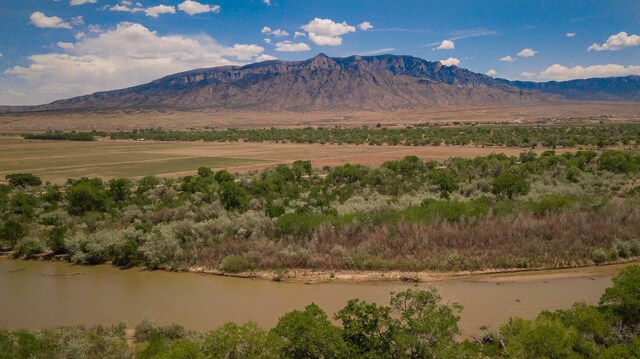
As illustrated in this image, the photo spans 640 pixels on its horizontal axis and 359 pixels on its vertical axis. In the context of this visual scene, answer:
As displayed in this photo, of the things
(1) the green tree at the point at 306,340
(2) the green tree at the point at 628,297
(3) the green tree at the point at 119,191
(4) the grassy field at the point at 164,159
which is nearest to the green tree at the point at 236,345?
(1) the green tree at the point at 306,340

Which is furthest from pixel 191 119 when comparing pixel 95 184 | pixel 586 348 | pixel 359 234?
pixel 586 348

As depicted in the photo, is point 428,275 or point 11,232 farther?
point 11,232

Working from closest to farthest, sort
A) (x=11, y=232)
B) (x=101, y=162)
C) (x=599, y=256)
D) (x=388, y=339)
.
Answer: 1. (x=388, y=339)
2. (x=599, y=256)
3. (x=11, y=232)
4. (x=101, y=162)

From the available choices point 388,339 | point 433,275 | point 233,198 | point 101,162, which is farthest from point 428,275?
point 101,162

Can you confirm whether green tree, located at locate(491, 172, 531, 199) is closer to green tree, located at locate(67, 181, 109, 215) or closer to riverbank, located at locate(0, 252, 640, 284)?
riverbank, located at locate(0, 252, 640, 284)

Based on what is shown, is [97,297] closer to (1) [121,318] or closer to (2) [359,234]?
(1) [121,318]

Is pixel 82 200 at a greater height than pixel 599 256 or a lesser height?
greater

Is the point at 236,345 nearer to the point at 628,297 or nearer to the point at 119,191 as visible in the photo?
the point at 628,297

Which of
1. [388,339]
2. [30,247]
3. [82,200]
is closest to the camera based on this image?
[388,339]

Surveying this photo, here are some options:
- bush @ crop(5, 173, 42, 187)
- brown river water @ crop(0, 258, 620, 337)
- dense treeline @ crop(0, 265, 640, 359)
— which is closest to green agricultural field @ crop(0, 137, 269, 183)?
bush @ crop(5, 173, 42, 187)
